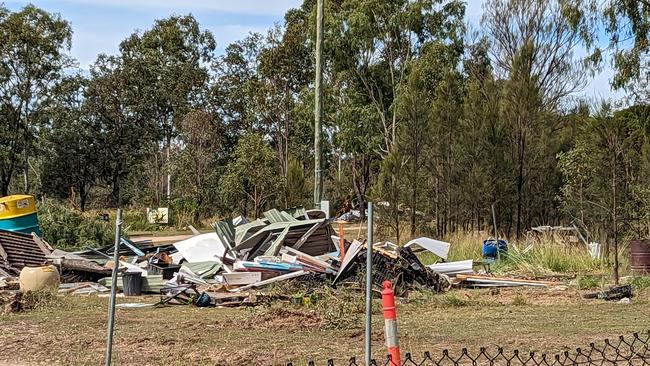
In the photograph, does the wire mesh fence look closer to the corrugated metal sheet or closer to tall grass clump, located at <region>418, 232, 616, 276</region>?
tall grass clump, located at <region>418, 232, 616, 276</region>

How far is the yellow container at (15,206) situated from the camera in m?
20.0

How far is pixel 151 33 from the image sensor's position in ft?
185

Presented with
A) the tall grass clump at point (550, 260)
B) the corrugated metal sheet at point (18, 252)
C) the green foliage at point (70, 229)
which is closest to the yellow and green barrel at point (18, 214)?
the green foliage at point (70, 229)

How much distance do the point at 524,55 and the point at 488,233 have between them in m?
5.77

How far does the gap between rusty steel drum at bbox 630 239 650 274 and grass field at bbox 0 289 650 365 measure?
3416mm

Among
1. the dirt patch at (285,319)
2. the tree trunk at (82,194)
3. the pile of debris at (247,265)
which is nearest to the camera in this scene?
the dirt patch at (285,319)

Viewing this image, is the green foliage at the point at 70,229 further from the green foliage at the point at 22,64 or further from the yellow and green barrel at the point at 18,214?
the green foliage at the point at 22,64

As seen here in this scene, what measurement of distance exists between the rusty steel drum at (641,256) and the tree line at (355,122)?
1643 mm

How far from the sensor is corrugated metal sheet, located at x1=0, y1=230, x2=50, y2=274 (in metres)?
15.8

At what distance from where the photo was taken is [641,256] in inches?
617

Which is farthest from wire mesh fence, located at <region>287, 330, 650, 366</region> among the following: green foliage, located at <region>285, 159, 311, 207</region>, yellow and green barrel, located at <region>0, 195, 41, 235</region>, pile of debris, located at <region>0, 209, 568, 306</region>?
green foliage, located at <region>285, 159, 311, 207</region>

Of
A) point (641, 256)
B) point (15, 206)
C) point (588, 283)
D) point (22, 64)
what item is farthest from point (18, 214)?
point (22, 64)

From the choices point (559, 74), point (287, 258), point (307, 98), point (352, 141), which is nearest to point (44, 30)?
point (307, 98)

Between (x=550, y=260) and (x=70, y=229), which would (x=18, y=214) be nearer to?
(x=70, y=229)
